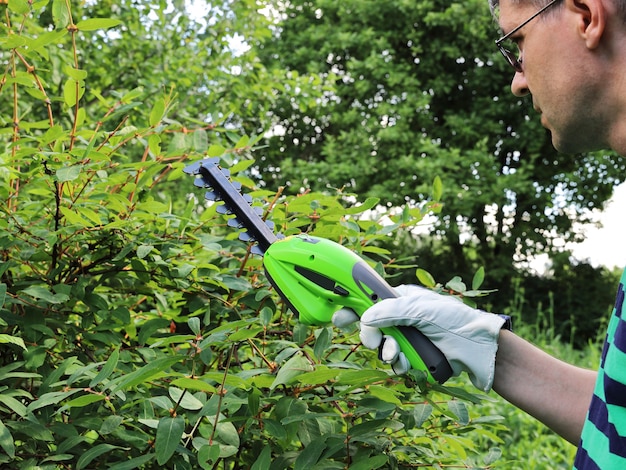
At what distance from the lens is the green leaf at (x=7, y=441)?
1340mm

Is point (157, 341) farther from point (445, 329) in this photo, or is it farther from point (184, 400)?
point (445, 329)

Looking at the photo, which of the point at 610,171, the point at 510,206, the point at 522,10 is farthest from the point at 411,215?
the point at 610,171

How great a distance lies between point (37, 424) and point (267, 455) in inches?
19.5

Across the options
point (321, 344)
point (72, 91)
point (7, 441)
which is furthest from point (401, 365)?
point (72, 91)

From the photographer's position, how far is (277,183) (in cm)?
1380

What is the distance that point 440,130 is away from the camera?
13.5 m

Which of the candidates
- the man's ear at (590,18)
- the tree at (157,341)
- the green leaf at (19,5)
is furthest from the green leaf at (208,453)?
the green leaf at (19,5)

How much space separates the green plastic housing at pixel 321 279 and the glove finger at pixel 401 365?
0.8 inches

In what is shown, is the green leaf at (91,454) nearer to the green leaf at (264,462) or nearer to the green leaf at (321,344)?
the green leaf at (264,462)

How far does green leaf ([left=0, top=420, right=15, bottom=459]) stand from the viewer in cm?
134

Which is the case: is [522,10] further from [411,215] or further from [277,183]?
[277,183]

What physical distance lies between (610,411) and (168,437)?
75 cm

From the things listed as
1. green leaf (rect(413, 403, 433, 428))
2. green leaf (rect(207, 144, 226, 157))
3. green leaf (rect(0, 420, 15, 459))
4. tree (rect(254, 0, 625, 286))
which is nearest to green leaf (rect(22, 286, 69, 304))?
green leaf (rect(0, 420, 15, 459))

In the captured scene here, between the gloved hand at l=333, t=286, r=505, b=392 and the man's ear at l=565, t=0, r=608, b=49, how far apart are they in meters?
0.53
